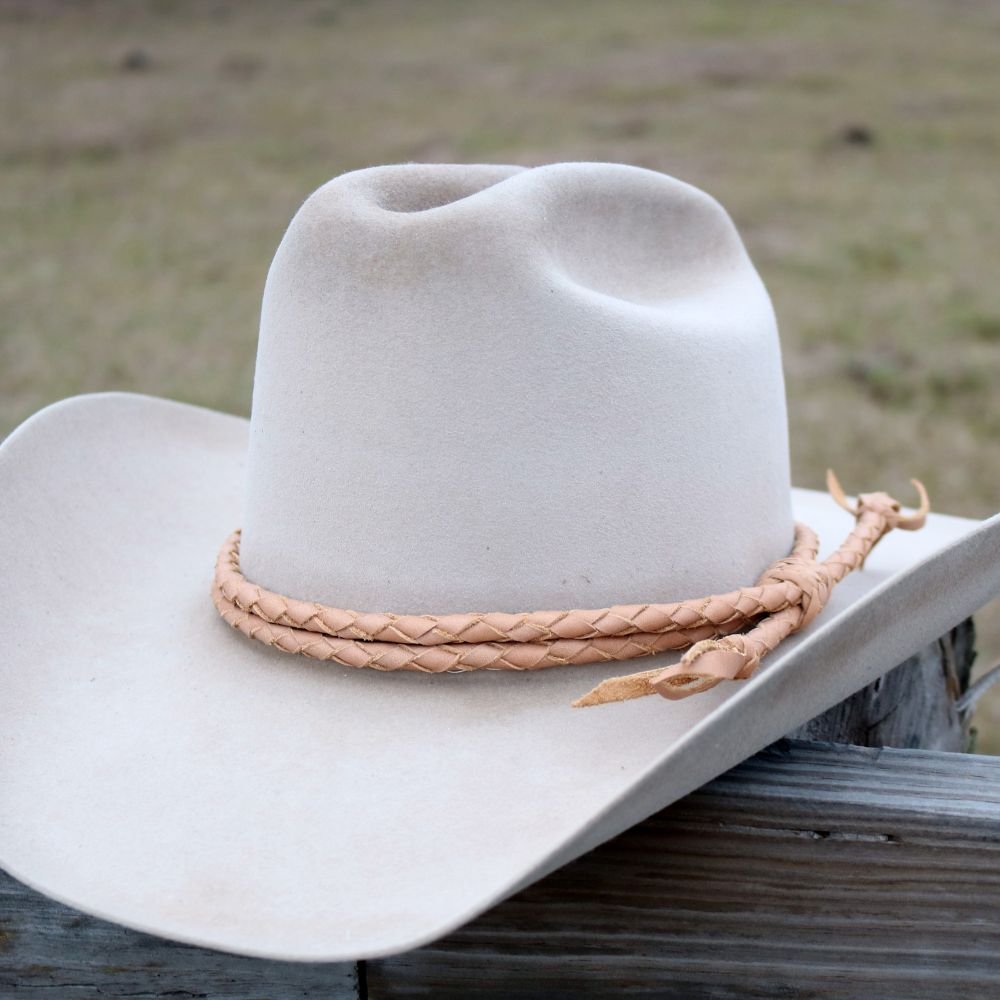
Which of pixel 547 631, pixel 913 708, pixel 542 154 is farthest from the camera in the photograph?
pixel 542 154

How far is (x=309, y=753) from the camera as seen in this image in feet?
3.20

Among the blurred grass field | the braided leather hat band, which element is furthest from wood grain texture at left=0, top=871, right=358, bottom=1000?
the blurred grass field

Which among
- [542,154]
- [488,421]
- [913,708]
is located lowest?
[542,154]

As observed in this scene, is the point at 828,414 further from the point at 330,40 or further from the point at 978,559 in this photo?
the point at 330,40

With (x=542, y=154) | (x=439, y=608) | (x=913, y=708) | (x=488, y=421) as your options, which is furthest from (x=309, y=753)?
(x=542, y=154)

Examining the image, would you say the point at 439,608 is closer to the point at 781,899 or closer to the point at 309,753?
the point at 309,753

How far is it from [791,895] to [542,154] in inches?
266

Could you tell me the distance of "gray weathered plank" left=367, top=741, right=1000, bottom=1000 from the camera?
867 mm

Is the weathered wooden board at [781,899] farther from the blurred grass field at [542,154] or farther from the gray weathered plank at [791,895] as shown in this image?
the blurred grass field at [542,154]

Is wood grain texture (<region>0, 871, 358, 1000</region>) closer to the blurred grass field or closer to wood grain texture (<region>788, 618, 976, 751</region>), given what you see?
wood grain texture (<region>788, 618, 976, 751</region>)

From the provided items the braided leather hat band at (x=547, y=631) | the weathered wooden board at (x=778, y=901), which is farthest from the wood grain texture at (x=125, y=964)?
the braided leather hat band at (x=547, y=631)

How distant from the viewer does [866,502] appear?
1.33 meters

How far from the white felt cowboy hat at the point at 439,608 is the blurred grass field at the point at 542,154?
1959 millimetres

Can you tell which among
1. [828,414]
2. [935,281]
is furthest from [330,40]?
[828,414]
